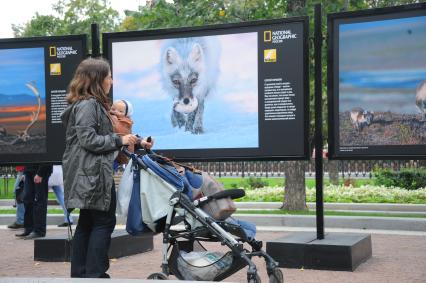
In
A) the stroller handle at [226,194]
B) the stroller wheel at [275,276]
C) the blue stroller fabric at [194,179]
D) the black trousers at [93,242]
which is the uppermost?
the blue stroller fabric at [194,179]

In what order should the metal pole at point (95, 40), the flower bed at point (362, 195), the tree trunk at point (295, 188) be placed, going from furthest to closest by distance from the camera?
the flower bed at point (362, 195), the tree trunk at point (295, 188), the metal pole at point (95, 40)

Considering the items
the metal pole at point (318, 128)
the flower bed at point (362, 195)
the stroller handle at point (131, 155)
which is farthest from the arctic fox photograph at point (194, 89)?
the flower bed at point (362, 195)

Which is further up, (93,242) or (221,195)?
(221,195)

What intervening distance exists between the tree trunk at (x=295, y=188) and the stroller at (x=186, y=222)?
8.57 meters

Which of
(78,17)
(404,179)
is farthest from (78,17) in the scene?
(404,179)

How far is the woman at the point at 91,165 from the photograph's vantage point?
18.5 feet

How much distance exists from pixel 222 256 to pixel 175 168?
0.82m

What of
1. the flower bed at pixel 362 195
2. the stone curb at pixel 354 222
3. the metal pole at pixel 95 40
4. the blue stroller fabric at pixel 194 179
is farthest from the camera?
the flower bed at pixel 362 195

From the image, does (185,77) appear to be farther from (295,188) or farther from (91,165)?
(295,188)

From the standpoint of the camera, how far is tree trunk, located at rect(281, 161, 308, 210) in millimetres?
14188

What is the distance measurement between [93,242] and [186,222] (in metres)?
0.78

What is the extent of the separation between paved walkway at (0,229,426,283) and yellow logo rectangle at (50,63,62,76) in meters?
2.35

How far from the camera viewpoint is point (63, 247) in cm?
860

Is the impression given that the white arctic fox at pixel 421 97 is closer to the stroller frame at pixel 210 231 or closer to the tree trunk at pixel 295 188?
the stroller frame at pixel 210 231
